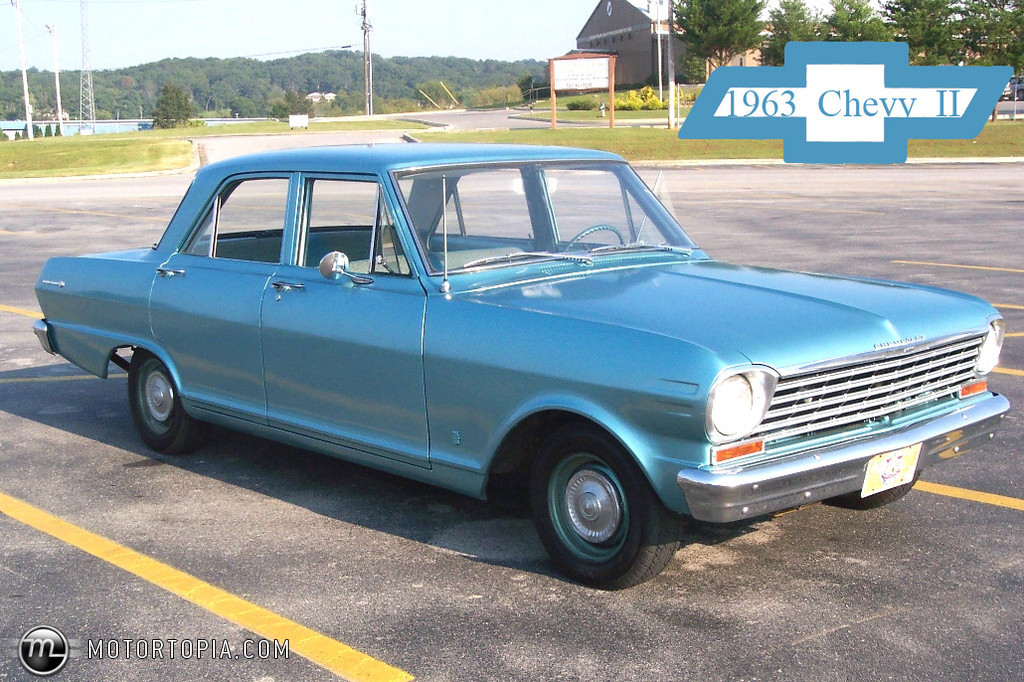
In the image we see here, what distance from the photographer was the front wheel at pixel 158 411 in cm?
635

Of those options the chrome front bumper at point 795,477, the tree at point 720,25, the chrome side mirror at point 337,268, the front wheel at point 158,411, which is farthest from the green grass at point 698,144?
the chrome front bumper at point 795,477

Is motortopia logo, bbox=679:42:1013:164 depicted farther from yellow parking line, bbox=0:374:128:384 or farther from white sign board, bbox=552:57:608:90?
yellow parking line, bbox=0:374:128:384

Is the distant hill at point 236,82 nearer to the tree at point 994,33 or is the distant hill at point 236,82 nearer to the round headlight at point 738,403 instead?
the tree at point 994,33

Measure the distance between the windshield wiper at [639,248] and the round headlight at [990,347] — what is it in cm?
142

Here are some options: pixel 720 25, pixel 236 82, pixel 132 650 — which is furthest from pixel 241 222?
pixel 236 82

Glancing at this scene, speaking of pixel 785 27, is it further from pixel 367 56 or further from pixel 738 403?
pixel 738 403

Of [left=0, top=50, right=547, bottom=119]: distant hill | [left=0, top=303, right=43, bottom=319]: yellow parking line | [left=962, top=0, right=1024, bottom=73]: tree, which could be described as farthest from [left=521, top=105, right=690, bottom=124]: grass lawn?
[left=0, top=50, right=547, bottom=119]: distant hill

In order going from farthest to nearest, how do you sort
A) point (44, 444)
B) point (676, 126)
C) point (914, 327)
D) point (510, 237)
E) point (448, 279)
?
point (676, 126), point (44, 444), point (510, 237), point (448, 279), point (914, 327)

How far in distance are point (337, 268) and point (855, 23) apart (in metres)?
51.6

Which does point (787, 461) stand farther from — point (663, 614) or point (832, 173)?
point (832, 173)

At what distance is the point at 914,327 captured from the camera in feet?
15.0

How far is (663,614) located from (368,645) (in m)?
1.04

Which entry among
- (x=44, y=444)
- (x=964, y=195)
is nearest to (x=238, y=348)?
(x=44, y=444)

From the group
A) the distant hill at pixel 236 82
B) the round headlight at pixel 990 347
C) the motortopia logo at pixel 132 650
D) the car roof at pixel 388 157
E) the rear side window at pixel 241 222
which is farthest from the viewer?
the distant hill at pixel 236 82
